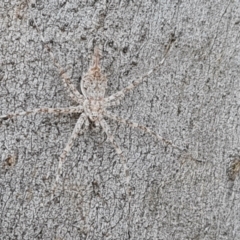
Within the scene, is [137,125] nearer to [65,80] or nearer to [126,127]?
[126,127]

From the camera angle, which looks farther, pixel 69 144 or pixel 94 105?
pixel 94 105

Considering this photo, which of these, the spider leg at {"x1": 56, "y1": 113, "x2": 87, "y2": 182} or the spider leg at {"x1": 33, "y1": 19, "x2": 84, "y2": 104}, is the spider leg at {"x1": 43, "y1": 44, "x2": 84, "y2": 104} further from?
the spider leg at {"x1": 56, "y1": 113, "x2": 87, "y2": 182}

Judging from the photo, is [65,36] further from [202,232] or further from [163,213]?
[202,232]

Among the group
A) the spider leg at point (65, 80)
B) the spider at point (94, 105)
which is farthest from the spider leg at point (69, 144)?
the spider leg at point (65, 80)

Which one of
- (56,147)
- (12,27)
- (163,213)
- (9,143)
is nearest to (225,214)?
(163,213)

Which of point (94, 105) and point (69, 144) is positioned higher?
point (94, 105)

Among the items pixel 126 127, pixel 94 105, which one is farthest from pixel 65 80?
pixel 126 127
